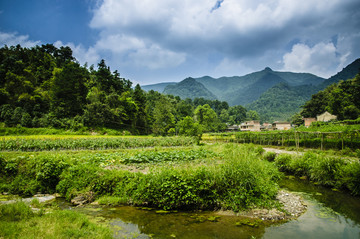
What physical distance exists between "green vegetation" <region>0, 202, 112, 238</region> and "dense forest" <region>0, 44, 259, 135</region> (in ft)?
124

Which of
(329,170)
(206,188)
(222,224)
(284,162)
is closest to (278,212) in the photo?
(222,224)

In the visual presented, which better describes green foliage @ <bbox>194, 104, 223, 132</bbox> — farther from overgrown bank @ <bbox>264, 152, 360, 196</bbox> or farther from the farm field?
the farm field

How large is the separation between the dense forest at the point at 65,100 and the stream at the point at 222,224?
117 ft

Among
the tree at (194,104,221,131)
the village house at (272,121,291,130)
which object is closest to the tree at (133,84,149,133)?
Answer: the tree at (194,104,221,131)

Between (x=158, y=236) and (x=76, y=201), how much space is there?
4619mm

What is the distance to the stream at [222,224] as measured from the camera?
574 centimetres

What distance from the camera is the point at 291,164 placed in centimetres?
1338

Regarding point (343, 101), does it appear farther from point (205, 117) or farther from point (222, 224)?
point (222, 224)

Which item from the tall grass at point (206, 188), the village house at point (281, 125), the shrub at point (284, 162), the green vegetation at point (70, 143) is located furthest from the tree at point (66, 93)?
the village house at point (281, 125)

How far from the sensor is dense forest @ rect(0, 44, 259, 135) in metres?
44.7

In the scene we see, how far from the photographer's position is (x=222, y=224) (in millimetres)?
6289

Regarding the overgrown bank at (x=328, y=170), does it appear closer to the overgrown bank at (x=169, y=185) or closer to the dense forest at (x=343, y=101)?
the overgrown bank at (x=169, y=185)

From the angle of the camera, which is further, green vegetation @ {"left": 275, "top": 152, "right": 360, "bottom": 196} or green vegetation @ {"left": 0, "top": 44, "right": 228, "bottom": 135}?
green vegetation @ {"left": 0, "top": 44, "right": 228, "bottom": 135}

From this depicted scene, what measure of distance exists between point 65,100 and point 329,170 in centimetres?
5533
